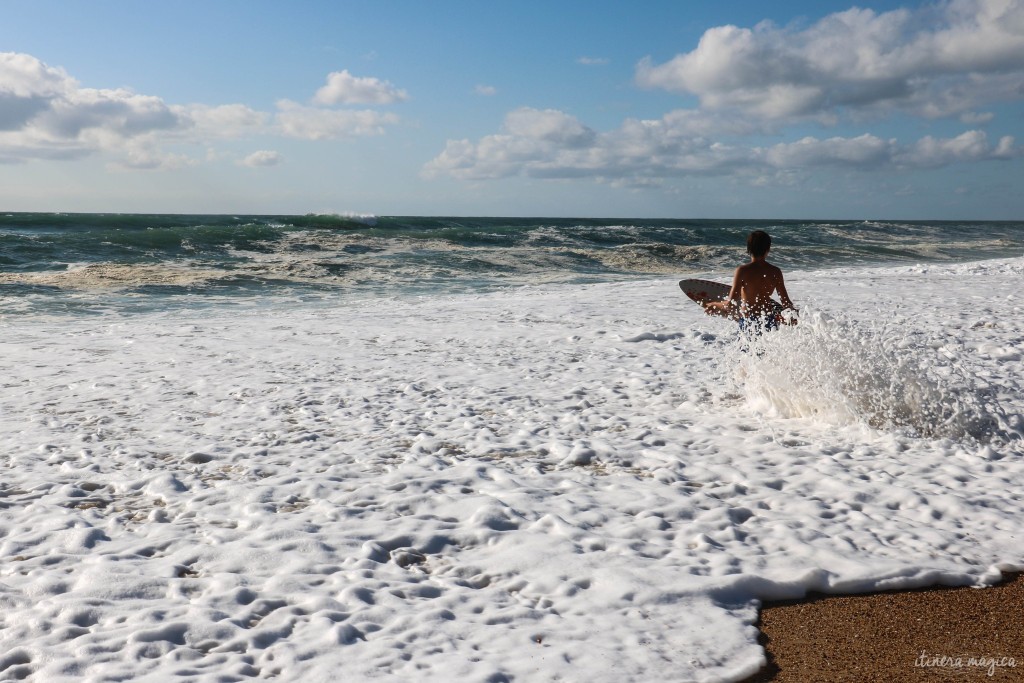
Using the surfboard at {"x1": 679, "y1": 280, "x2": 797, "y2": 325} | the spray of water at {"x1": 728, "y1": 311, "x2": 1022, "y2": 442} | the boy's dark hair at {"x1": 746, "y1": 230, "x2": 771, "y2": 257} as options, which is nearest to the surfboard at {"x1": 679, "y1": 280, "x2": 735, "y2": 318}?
the surfboard at {"x1": 679, "y1": 280, "x2": 797, "y2": 325}

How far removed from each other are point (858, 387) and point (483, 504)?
3.38 meters

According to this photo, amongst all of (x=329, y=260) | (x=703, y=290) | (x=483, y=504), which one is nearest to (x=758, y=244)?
(x=703, y=290)

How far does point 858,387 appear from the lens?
6441 mm

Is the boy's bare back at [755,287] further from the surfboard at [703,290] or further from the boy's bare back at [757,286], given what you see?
the surfboard at [703,290]

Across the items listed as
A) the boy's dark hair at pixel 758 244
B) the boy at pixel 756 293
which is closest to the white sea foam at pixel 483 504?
the boy at pixel 756 293

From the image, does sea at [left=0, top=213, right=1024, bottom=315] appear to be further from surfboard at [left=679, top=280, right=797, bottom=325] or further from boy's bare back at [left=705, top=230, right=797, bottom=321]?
boy's bare back at [left=705, top=230, right=797, bottom=321]

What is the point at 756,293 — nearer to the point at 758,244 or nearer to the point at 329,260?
the point at 758,244

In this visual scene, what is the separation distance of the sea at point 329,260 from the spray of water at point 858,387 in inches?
486

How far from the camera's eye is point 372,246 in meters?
30.9

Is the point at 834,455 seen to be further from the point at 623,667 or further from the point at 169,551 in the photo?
the point at 169,551

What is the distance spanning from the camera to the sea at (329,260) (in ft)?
61.1

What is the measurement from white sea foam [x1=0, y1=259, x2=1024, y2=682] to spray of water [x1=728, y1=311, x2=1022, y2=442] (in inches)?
0.8

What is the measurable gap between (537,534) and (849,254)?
113 ft


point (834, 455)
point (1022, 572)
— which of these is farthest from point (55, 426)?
point (1022, 572)
